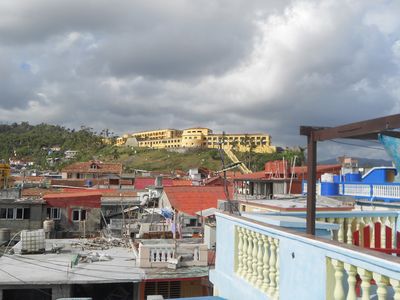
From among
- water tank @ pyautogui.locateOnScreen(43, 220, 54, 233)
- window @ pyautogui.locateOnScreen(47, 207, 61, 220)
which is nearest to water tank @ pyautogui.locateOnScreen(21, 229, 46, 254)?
water tank @ pyautogui.locateOnScreen(43, 220, 54, 233)

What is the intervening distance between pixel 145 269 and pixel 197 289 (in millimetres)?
2425

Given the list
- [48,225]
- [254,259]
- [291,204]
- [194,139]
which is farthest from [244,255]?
[194,139]

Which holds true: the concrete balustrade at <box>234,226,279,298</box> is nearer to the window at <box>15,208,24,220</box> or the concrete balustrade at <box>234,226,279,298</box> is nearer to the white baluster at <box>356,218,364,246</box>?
the white baluster at <box>356,218,364,246</box>

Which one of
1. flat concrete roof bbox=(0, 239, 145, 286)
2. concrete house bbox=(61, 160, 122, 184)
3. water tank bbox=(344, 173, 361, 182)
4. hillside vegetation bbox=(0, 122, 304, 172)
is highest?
hillside vegetation bbox=(0, 122, 304, 172)

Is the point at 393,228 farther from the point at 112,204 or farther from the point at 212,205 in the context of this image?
the point at 112,204

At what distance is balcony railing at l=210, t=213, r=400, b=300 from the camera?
3.45 meters

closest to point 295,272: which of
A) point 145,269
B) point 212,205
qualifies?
point 145,269

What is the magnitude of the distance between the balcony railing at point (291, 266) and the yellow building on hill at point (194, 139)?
10906cm

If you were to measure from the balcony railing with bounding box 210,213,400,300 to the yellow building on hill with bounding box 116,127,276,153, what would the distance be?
10906 centimetres

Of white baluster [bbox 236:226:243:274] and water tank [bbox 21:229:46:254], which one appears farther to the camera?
water tank [bbox 21:229:46:254]

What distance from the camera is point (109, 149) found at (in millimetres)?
138000

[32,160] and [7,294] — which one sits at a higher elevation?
[32,160]

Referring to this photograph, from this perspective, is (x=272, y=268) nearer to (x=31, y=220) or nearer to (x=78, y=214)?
(x=78, y=214)

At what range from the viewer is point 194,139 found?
143 metres
